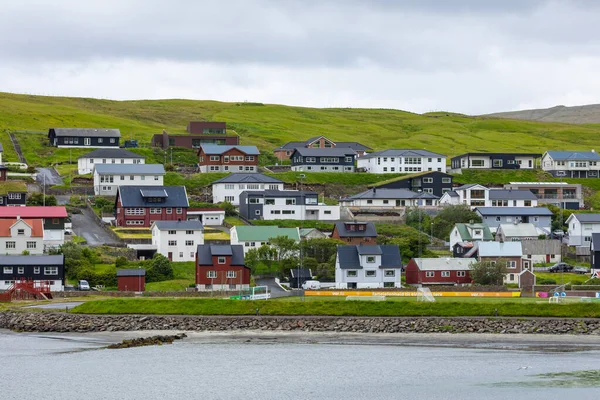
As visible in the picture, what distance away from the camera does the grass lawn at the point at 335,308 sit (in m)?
64.8

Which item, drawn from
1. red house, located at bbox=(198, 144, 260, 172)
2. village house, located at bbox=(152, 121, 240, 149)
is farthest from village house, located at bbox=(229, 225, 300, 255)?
village house, located at bbox=(152, 121, 240, 149)

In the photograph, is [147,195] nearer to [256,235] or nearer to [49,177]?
[256,235]

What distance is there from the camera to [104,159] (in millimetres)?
121750

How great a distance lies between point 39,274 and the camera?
76.7 m

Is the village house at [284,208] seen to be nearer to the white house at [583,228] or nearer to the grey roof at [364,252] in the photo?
the white house at [583,228]

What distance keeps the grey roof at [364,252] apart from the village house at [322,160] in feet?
163

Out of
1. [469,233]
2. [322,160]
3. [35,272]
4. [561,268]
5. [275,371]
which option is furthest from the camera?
[322,160]

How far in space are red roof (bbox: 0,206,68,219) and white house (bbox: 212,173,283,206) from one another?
24.2m

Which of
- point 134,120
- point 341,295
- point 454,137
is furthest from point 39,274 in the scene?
point 454,137

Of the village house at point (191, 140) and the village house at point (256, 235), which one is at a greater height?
the village house at point (191, 140)

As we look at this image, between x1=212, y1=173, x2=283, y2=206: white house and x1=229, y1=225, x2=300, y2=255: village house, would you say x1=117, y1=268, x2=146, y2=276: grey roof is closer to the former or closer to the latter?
x1=229, y1=225, x2=300, y2=255: village house

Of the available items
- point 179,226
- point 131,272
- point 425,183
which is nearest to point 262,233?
point 179,226

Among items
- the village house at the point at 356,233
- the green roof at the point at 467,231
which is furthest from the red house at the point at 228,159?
the green roof at the point at 467,231

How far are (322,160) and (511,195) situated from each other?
27.8 metres
